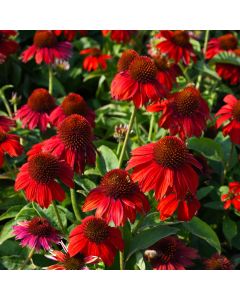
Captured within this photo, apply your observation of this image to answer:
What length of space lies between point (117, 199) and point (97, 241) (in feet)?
0.46

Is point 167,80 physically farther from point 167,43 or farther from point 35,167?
point 35,167

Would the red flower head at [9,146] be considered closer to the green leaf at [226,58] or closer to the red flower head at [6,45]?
the red flower head at [6,45]

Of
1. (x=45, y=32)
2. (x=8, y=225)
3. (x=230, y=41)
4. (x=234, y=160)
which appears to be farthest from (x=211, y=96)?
(x=8, y=225)

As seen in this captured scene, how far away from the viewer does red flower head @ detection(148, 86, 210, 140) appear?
191cm

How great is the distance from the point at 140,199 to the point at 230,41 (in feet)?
5.51

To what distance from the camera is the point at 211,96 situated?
2.87 metres

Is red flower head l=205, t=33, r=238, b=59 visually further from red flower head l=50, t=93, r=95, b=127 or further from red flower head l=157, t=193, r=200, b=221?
red flower head l=157, t=193, r=200, b=221

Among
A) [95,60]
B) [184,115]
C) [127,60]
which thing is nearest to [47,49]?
[95,60]

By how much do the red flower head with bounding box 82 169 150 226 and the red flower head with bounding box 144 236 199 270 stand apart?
233mm

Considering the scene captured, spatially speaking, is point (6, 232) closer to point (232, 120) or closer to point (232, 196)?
point (232, 196)

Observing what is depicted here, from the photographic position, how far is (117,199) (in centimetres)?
157

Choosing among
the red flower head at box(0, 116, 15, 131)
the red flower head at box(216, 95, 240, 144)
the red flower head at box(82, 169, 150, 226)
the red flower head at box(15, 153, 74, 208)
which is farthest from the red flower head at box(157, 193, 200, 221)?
the red flower head at box(0, 116, 15, 131)

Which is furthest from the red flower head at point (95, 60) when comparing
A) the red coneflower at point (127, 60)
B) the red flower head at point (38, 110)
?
the red coneflower at point (127, 60)

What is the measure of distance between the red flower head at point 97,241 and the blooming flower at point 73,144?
0.23 meters
